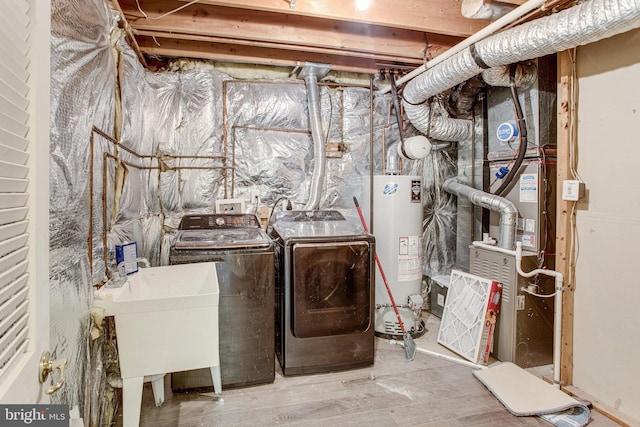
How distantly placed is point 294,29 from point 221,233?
5.25ft

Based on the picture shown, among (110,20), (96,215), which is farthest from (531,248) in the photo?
(110,20)

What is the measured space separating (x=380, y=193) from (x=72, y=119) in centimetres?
227

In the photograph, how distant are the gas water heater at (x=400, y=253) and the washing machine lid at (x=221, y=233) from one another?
1.11 m

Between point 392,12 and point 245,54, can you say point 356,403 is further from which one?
point 245,54

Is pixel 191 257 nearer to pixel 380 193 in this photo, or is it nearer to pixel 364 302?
pixel 364 302

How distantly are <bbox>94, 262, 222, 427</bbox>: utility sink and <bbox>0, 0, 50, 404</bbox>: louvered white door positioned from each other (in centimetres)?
79

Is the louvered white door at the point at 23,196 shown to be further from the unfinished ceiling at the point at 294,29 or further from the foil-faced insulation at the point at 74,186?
the unfinished ceiling at the point at 294,29

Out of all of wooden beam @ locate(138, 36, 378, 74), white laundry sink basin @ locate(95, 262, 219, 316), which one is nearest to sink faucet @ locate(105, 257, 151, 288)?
white laundry sink basin @ locate(95, 262, 219, 316)

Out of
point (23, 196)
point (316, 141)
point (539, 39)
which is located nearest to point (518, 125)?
point (539, 39)

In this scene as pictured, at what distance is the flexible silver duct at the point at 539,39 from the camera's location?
1711 mm

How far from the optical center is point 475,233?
343 cm

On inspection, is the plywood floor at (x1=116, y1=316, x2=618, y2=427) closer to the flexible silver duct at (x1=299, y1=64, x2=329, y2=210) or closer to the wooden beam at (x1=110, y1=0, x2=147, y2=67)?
the flexible silver duct at (x1=299, y1=64, x2=329, y2=210)

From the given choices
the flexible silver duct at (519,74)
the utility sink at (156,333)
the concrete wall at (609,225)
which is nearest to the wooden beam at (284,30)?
the flexible silver duct at (519,74)

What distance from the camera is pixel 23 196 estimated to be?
0.72m
